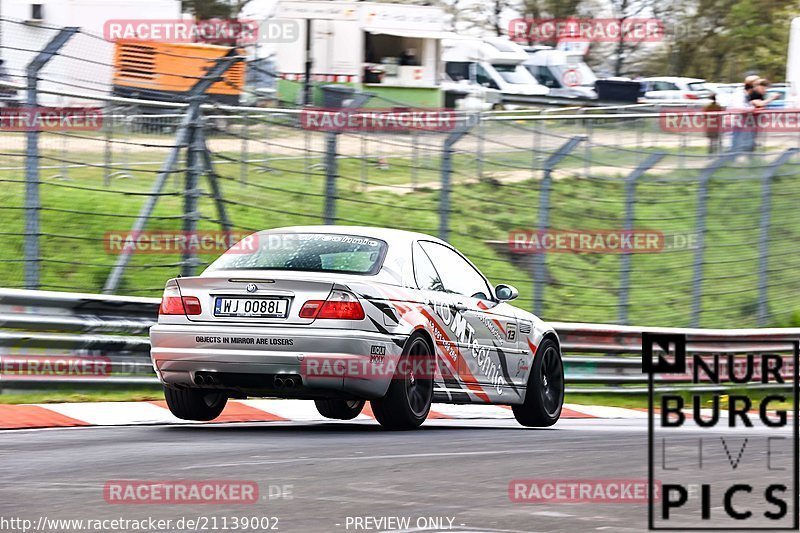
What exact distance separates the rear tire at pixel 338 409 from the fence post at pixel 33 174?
2.58m

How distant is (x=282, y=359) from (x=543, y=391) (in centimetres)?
301

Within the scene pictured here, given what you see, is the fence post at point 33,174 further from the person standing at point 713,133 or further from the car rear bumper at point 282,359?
the person standing at point 713,133

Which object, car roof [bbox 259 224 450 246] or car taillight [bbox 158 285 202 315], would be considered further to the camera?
car roof [bbox 259 224 450 246]

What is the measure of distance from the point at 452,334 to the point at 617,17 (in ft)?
153

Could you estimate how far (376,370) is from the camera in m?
8.94

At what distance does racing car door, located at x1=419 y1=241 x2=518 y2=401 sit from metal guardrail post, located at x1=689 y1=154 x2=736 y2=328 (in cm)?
579

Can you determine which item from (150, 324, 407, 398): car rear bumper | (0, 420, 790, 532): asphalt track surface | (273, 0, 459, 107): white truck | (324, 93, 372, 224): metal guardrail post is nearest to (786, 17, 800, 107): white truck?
(273, 0, 459, 107): white truck

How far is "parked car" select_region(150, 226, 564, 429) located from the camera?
885cm

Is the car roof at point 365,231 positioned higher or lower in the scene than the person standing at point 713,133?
lower

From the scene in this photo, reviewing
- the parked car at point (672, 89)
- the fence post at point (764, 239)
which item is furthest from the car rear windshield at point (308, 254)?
the parked car at point (672, 89)

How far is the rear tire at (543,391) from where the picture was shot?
1100 cm

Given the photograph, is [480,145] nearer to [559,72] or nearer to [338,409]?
[338,409]

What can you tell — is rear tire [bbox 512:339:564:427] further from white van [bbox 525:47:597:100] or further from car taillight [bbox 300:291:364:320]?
white van [bbox 525:47:597:100]

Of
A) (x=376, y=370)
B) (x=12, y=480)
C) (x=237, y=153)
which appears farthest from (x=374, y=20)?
(x=12, y=480)
